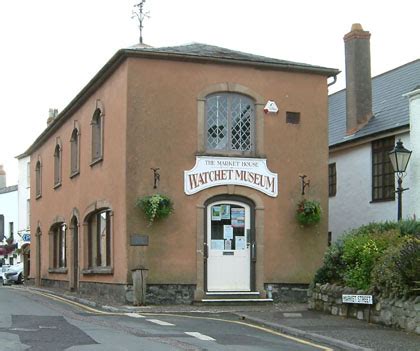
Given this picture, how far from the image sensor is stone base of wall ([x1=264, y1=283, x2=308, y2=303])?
1894 cm

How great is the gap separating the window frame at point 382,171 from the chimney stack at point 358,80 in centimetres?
175

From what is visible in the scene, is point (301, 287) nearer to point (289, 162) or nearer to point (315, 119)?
point (289, 162)

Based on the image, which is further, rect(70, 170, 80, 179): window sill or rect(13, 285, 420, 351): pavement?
rect(70, 170, 80, 179): window sill

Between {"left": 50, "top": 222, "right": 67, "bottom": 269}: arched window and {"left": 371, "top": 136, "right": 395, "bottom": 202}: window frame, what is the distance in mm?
10830

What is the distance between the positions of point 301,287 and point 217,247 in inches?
99.4

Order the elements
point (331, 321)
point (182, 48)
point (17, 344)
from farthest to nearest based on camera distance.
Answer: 1. point (182, 48)
2. point (331, 321)
3. point (17, 344)

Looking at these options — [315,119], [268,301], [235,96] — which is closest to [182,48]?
[235,96]

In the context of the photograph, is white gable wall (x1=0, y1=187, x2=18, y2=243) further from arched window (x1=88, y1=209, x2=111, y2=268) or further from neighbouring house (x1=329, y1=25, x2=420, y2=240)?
arched window (x1=88, y1=209, x2=111, y2=268)

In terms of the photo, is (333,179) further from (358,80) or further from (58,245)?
(58,245)

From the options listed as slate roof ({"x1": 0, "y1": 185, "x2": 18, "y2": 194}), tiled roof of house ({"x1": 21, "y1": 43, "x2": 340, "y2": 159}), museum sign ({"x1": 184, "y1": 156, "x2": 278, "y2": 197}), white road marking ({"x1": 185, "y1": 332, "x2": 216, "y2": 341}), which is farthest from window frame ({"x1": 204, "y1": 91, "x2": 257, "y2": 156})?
slate roof ({"x1": 0, "y1": 185, "x2": 18, "y2": 194})

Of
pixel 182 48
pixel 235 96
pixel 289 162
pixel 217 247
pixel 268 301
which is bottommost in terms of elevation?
pixel 268 301

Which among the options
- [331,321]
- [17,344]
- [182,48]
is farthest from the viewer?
[182,48]

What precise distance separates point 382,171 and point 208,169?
7578 mm

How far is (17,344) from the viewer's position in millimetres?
10328
